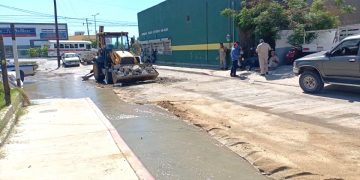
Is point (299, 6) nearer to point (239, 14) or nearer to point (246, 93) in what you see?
point (239, 14)

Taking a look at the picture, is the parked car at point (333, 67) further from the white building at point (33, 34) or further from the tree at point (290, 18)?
the white building at point (33, 34)

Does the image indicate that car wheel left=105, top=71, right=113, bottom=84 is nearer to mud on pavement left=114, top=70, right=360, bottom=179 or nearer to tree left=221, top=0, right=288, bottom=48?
mud on pavement left=114, top=70, right=360, bottom=179

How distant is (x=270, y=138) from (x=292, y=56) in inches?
520

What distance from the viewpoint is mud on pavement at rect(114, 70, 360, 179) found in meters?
5.53

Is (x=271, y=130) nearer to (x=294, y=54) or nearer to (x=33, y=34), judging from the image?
(x=294, y=54)

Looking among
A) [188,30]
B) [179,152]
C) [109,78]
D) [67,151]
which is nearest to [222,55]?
[109,78]

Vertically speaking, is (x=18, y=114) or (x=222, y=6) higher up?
(x=222, y=6)

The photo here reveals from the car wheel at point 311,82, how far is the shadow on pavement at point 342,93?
25 centimetres

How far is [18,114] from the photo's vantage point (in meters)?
10.6

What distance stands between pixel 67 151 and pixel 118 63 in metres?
12.1

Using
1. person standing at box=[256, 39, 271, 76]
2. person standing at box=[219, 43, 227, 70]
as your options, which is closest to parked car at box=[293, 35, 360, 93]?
person standing at box=[256, 39, 271, 76]

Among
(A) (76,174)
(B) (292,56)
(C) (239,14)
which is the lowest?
(A) (76,174)

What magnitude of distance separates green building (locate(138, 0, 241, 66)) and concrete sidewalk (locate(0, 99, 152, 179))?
15359mm

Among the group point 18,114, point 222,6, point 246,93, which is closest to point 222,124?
point 246,93
